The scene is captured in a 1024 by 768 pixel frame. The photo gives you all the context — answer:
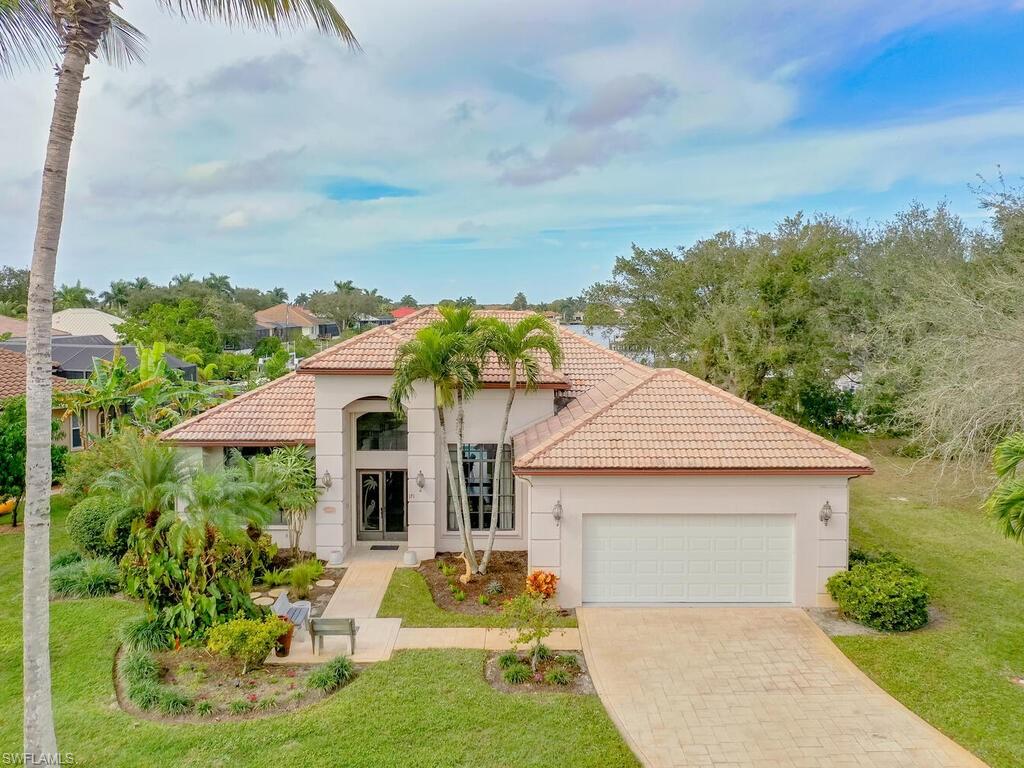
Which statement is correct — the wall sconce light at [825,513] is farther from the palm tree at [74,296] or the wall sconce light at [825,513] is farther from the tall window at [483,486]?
the palm tree at [74,296]

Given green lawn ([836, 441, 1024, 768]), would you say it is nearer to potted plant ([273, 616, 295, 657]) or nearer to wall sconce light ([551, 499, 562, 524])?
wall sconce light ([551, 499, 562, 524])

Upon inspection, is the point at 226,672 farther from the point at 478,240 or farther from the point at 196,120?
the point at 478,240

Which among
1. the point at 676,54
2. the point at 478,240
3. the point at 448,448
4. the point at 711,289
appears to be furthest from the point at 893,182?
the point at 448,448

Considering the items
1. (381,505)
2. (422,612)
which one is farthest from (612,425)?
(381,505)

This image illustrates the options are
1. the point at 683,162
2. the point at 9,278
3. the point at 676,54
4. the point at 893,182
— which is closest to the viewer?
the point at 676,54

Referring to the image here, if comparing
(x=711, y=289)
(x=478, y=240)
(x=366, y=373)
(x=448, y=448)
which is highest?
(x=478, y=240)

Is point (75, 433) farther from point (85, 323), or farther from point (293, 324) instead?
point (293, 324)

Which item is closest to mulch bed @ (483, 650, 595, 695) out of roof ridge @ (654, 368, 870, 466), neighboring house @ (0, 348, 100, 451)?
roof ridge @ (654, 368, 870, 466)
